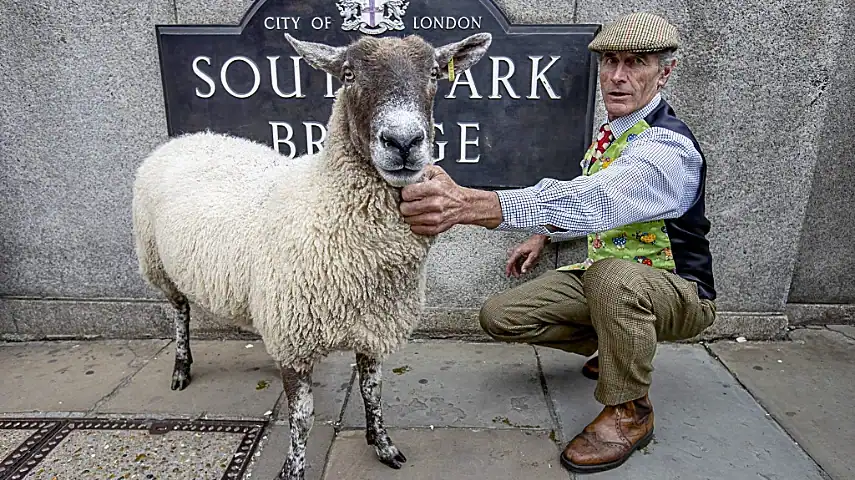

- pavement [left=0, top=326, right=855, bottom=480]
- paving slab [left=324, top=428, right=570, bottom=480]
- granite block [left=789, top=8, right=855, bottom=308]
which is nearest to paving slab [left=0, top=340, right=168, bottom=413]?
pavement [left=0, top=326, right=855, bottom=480]

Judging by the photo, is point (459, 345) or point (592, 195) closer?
point (592, 195)

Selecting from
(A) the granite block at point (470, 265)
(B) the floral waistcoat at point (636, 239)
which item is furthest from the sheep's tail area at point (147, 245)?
(B) the floral waistcoat at point (636, 239)

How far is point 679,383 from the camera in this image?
3.02 meters

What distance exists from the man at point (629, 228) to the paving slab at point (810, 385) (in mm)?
788

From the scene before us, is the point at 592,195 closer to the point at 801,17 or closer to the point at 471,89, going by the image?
the point at 471,89

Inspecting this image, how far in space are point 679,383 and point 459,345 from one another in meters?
1.36

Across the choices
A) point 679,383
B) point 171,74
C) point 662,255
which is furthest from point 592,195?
point 171,74

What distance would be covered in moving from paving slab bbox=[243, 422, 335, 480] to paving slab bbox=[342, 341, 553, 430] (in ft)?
0.55

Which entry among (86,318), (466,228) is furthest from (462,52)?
(86,318)

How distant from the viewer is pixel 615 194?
2031 mm

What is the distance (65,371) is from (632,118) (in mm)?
3610

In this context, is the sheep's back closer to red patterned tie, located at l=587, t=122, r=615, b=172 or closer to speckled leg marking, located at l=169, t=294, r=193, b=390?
speckled leg marking, located at l=169, t=294, r=193, b=390

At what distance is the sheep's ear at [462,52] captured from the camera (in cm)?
200

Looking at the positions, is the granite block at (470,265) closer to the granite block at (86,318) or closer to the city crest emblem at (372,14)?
the city crest emblem at (372,14)
